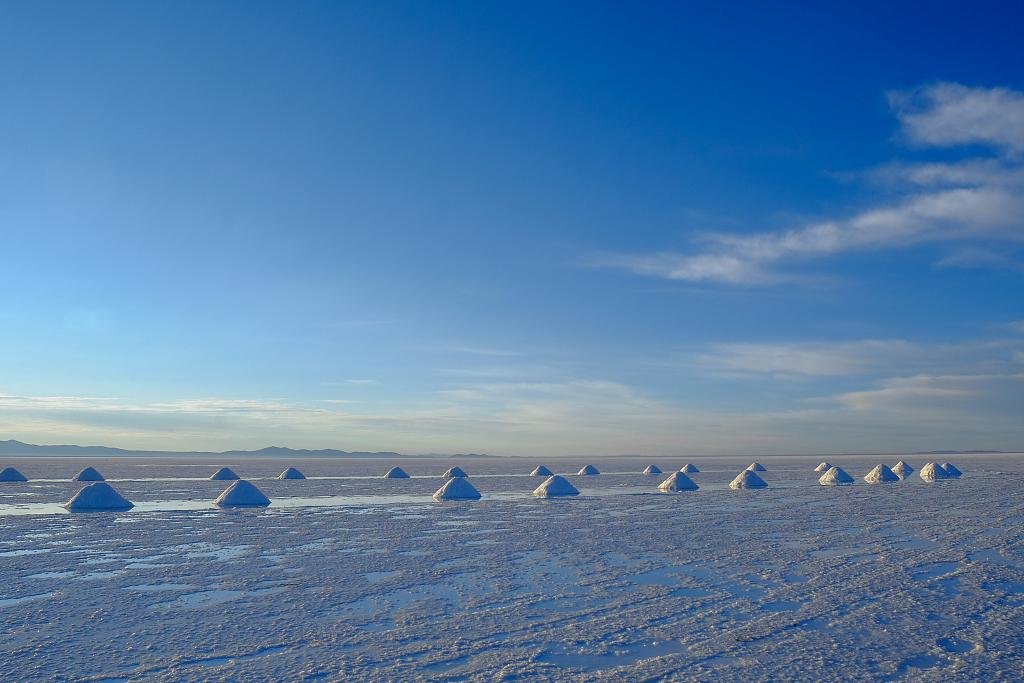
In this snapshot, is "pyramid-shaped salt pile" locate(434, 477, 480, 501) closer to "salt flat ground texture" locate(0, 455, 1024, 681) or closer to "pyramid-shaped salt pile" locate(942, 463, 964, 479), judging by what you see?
"salt flat ground texture" locate(0, 455, 1024, 681)

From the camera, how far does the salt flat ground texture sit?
24.4 feet

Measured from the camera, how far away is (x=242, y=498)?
87.5 ft

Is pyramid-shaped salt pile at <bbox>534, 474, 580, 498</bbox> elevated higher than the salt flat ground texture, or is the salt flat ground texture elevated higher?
pyramid-shaped salt pile at <bbox>534, 474, 580, 498</bbox>

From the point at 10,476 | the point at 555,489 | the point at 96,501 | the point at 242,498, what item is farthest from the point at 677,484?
the point at 10,476

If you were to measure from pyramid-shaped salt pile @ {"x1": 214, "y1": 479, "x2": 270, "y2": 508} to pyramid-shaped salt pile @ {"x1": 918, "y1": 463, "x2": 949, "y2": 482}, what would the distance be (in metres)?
41.3

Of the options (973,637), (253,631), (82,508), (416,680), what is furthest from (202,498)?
(973,637)

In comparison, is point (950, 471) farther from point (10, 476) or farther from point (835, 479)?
point (10, 476)

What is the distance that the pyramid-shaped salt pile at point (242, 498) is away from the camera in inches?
1043

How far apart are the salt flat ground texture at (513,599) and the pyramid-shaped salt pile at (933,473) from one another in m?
30.3

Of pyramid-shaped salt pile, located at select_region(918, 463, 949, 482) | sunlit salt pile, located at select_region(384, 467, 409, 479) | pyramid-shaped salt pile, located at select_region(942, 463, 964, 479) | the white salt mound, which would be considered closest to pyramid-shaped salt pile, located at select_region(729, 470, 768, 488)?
the white salt mound

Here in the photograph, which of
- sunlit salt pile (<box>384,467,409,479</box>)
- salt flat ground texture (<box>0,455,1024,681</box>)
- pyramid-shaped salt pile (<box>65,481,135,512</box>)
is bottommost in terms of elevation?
salt flat ground texture (<box>0,455,1024,681</box>)

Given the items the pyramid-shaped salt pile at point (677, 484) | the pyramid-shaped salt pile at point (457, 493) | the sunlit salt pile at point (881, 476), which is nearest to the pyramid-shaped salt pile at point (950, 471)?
the sunlit salt pile at point (881, 476)

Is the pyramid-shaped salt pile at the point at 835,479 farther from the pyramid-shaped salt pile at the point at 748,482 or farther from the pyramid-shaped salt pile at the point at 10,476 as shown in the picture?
the pyramid-shaped salt pile at the point at 10,476

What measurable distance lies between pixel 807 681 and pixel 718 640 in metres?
1.45
